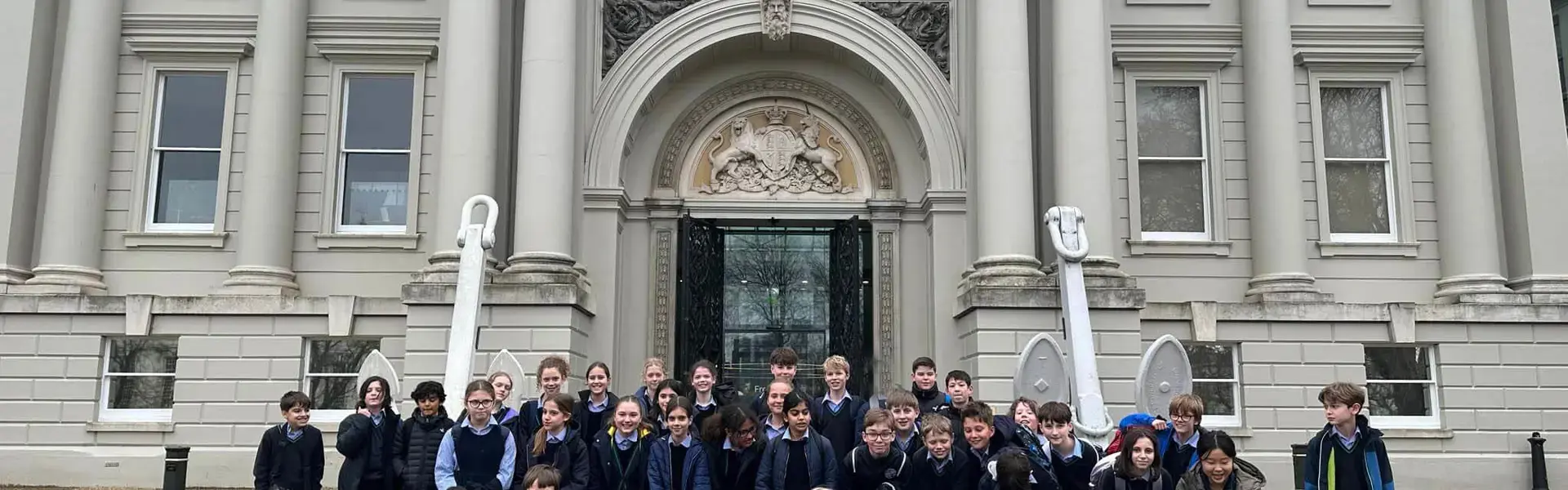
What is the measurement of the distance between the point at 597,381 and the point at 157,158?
11879 millimetres

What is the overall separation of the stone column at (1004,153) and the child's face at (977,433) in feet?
25.5

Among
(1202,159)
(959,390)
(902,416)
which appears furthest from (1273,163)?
(902,416)

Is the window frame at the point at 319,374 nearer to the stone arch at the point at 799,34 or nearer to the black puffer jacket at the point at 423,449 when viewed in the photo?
the stone arch at the point at 799,34

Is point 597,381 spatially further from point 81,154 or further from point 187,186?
point 81,154

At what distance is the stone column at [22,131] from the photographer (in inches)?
661

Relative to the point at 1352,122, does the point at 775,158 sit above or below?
below

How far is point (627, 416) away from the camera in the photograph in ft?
26.8

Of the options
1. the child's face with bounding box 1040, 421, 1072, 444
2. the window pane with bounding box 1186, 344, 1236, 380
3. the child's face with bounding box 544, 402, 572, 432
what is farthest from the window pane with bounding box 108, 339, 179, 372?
the window pane with bounding box 1186, 344, 1236, 380

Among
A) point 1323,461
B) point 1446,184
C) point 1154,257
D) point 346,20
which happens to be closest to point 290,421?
point 1323,461

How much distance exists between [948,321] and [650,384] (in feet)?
25.6

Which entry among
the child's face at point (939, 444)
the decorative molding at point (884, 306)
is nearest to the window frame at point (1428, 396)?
the decorative molding at point (884, 306)

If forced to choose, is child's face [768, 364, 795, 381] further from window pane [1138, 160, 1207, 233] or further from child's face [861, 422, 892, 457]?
window pane [1138, 160, 1207, 233]

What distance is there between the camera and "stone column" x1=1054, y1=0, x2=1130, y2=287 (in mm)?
15727

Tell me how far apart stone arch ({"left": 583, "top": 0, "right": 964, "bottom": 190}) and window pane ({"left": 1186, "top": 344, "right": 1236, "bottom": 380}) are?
13.7 feet
